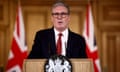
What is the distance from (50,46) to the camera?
1512mm

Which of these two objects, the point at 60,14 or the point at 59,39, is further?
the point at 59,39

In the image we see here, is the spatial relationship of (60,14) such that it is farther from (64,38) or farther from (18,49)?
(18,49)

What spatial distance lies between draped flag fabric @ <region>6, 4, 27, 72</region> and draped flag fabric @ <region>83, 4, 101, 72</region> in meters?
0.86

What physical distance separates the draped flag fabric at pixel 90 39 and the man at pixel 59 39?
89.5 inches

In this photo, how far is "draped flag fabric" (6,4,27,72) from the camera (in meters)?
3.91

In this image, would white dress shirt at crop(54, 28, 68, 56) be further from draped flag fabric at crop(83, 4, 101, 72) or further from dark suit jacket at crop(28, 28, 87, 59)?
draped flag fabric at crop(83, 4, 101, 72)

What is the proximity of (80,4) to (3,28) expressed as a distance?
1.16m

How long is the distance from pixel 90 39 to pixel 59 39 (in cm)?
248

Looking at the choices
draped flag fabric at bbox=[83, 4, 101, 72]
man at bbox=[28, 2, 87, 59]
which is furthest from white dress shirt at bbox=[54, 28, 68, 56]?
draped flag fabric at bbox=[83, 4, 101, 72]

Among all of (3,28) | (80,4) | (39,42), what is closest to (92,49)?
(80,4)

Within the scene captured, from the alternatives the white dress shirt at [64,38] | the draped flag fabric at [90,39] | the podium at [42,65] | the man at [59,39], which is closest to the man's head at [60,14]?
the man at [59,39]

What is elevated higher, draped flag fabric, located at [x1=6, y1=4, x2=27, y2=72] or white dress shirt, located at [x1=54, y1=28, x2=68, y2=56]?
white dress shirt, located at [x1=54, y1=28, x2=68, y2=56]

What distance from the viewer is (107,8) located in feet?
14.0

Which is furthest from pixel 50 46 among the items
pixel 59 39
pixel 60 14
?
pixel 60 14
